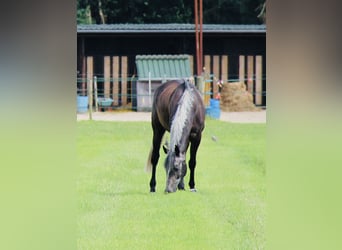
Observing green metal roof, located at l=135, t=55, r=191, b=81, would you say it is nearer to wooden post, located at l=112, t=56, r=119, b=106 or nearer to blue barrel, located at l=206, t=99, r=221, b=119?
wooden post, located at l=112, t=56, r=119, b=106

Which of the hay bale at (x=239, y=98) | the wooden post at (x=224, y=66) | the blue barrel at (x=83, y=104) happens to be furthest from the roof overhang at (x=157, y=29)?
the blue barrel at (x=83, y=104)

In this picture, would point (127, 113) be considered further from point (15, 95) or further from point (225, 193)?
point (15, 95)

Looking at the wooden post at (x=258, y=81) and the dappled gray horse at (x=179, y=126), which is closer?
the dappled gray horse at (x=179, y=126)

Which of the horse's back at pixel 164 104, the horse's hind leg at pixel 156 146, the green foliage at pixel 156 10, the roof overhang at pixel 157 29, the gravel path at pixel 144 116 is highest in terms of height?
the green foliage at pixel 156 10

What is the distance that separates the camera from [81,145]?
6047 millimetres

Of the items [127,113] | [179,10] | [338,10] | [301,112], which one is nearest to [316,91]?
[301,112]

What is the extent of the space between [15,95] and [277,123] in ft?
1.47

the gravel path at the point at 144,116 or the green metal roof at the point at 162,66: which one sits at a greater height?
the green metal roof at the point at 162,66

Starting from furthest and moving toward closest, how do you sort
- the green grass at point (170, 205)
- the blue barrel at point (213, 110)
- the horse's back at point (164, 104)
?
the blue barrel at point (213, 110) → the horse's back at point (164, 104) → the green grass at point (170, 205)

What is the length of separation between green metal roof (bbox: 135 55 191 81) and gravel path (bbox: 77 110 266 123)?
0.60 m

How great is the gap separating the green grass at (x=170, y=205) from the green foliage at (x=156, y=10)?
24.1 ft

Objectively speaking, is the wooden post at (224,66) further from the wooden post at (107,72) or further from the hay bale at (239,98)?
the wooden post at (107,72)

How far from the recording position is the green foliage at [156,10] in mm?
12344

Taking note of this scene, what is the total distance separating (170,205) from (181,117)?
1.74 ft
